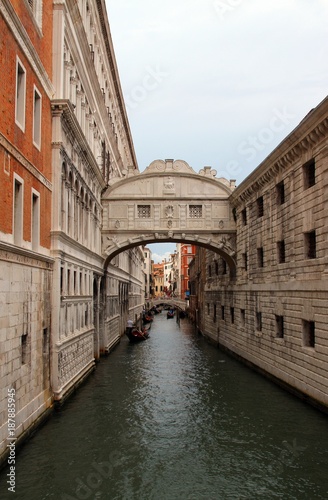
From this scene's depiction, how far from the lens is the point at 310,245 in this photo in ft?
48.8

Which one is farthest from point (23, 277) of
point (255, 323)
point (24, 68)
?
point (255, 323)

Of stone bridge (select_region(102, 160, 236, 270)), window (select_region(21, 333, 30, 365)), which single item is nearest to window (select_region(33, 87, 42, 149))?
window (select_region(21, 333, 30, 365))

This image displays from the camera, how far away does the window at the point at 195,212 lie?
23547 millimetres

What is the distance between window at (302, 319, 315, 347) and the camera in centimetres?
1448

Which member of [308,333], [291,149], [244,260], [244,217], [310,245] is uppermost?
[291,149]

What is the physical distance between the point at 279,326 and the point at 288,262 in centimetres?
256

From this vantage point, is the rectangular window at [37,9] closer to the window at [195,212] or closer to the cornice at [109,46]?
the cornice at [109,46]

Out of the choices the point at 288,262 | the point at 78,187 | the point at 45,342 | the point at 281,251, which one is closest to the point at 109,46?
the point at 78,187

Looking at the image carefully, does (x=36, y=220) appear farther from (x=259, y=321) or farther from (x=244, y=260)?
(x=244, y=260)

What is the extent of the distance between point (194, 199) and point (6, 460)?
16.4m

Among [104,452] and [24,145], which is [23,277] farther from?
[104,452]

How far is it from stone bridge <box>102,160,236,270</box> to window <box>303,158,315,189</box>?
27.6ft

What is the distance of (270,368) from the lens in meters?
17.7

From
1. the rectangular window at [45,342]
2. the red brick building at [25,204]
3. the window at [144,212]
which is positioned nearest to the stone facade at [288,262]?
the window at [144,212]
